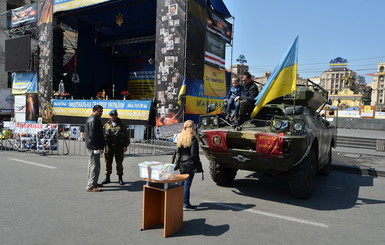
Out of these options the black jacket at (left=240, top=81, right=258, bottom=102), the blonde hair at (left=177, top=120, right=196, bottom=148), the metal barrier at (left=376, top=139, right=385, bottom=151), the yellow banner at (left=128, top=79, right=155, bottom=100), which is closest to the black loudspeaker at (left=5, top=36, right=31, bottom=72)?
the yellow banner at (left=128, top=79, right=155, bottom=100)

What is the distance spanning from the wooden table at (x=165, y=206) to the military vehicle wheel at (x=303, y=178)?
259 centimetres

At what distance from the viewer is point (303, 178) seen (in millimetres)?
5523

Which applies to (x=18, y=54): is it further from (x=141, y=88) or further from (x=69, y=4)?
(x=141, y=88)

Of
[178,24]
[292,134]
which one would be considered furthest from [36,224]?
[178,24]

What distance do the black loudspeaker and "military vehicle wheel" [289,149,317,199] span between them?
790 inches

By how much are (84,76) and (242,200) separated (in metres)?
18.3

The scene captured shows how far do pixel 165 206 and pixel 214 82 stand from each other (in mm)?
12601

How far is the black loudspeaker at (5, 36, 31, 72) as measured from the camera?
1952cm

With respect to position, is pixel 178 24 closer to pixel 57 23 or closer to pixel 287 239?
pixel 57 23

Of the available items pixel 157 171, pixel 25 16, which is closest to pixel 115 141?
pixel 157 171

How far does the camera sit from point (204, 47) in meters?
14.6

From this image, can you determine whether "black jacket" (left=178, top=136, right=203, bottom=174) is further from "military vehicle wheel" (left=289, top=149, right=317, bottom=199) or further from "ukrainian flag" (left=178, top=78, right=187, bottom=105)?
"ukrainian flag" (left=178, top=78, right=187, bottom=105)

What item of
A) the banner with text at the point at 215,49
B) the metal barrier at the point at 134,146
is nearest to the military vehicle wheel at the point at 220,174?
the metal barrier at the point at 134,146

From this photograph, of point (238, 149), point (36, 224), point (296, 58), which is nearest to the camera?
point (36, 224)
